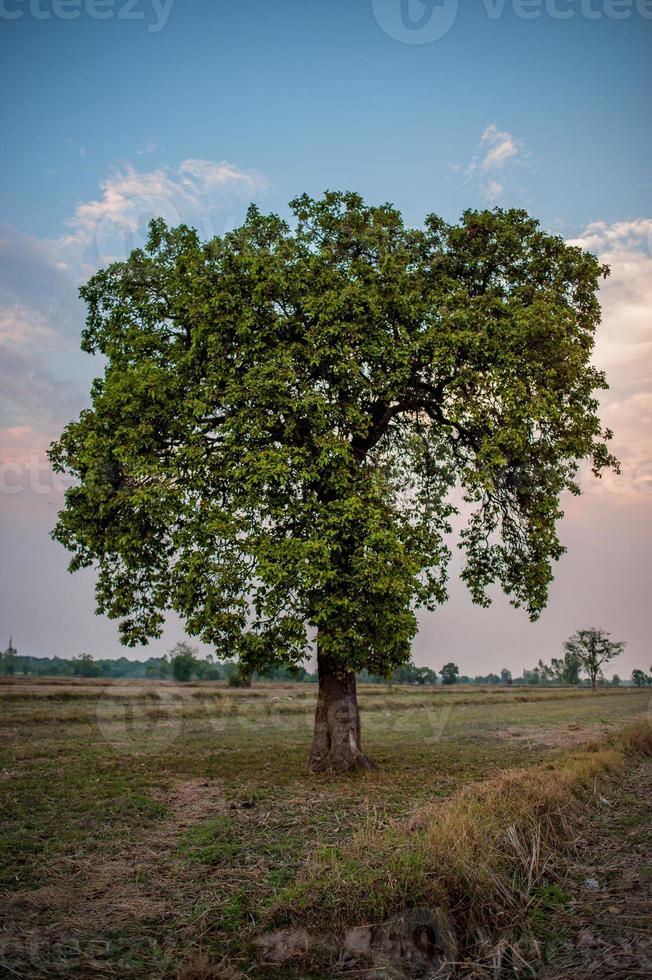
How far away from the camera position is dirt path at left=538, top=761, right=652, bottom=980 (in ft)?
20.0

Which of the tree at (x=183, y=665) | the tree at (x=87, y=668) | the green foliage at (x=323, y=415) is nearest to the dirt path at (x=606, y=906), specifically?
the green foliage at (x=323, y=415)

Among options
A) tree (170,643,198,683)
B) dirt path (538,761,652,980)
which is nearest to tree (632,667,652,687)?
tree (170,643,198,683)

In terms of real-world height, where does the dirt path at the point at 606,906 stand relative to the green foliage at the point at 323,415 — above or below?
below

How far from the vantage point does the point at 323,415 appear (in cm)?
1683

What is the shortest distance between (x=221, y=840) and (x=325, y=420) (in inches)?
386

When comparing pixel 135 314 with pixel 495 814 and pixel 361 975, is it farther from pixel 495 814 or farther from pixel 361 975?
pixel 361 975

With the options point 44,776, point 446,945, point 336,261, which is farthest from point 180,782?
point 336,261

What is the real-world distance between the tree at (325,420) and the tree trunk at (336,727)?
62mm

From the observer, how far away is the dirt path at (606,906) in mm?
6105

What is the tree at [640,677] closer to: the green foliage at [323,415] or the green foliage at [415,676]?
the green foliage at [415,676]

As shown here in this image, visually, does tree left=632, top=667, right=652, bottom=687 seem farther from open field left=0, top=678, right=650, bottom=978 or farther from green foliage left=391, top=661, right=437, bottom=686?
open field left=0, top=678, right=650, bottom=978

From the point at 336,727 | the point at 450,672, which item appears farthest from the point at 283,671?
the point at 450,672

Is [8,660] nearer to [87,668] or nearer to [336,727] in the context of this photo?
[87,668]

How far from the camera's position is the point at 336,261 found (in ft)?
64.8
